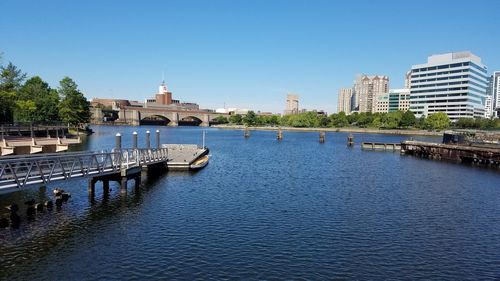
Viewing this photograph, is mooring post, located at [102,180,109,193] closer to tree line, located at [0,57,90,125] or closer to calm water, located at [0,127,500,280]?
calm water, located at [0,127,500,280]

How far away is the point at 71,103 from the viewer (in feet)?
402

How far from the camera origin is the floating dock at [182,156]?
2152 inches

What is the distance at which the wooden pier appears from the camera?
78875mm

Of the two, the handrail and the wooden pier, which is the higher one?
the handrail

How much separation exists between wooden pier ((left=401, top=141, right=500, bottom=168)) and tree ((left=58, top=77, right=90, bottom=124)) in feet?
309

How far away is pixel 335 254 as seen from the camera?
24.3 metres

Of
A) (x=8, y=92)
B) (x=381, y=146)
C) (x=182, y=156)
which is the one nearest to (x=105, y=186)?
(x=182, y=156)

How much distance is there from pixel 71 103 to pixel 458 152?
106580 millimetres

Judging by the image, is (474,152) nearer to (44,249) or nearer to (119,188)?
(119,188)

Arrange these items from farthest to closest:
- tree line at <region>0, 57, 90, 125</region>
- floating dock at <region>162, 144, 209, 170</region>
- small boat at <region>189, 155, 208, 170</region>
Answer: tree line at <region>0, 57, 90, 125</region> → small boat at <region>189, 155, 208, 170</region> → floating dock at <region>162, 144, 209, 170</region>

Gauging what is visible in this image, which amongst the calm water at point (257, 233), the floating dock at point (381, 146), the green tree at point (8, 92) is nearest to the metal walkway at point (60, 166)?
the calm water at point (257, 233)

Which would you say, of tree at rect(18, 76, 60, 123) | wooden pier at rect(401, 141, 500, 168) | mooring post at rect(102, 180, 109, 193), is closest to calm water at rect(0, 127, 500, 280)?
mooring post at rect(102, 180, 109, 193)

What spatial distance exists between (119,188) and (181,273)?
23.0 metres

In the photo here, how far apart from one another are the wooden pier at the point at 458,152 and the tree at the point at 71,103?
94.2 m
